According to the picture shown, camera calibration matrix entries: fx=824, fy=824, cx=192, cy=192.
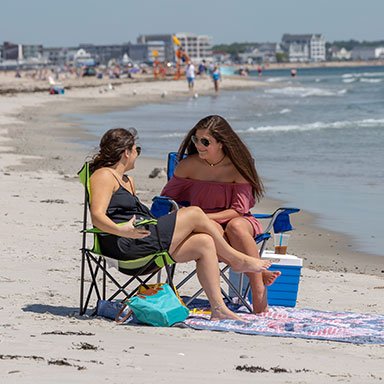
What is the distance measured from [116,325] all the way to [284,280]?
43.8 inches

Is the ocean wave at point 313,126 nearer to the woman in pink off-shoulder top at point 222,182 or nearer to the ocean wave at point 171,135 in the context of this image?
the ocean wave at point 171,135

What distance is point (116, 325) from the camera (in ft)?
12.9

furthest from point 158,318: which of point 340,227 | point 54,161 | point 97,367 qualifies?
point 54,161

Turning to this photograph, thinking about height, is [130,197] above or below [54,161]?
above

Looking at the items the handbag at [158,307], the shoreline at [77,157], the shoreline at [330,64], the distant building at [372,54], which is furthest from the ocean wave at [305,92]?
the distant building at [372,54]

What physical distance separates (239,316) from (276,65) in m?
182

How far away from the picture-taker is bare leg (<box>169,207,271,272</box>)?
13.2 ft

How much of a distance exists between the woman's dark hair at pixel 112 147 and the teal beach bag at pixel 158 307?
68 cm

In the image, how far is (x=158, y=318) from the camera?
3.93 m

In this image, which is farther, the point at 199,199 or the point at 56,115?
the point at 56,115

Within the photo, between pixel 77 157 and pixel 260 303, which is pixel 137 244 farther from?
pixel 77 157

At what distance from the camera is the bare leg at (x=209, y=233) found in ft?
13.2

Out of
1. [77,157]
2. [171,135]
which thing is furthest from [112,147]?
[171,135]

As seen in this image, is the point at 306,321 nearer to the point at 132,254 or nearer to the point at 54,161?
the point at 132,254
